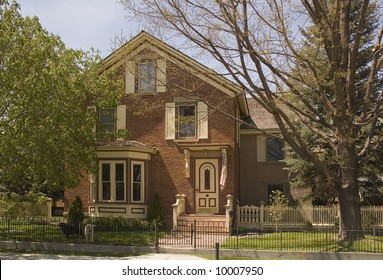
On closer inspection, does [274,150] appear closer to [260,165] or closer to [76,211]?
[260,165]

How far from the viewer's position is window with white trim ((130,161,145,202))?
2457 centimetres

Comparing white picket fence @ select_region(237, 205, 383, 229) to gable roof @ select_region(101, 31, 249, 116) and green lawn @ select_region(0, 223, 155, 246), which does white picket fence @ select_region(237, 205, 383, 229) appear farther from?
gable roof @ select_region(101, 31, 249, 116)

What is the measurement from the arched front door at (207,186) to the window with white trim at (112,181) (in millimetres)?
3813

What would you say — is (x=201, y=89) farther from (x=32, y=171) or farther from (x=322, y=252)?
(x=322, y=252)

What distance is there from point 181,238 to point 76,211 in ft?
21.4

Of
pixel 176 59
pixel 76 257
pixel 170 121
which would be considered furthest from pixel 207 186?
pixel 76 257

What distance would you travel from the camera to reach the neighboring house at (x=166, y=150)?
79.3ft

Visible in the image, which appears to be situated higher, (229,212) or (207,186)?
(207,186)

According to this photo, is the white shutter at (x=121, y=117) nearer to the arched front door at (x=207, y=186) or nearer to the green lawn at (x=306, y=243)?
the arched front door at (x=207, y=186)

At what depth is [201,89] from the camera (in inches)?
986

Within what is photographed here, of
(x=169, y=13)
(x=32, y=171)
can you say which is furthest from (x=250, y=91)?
(x=32, y=171)

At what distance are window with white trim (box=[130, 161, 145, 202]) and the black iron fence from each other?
2564 mm

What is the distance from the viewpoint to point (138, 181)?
974 inches

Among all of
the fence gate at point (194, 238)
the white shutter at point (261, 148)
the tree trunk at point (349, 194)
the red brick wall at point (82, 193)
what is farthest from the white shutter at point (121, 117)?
the tree trunk at point (349, 194)
